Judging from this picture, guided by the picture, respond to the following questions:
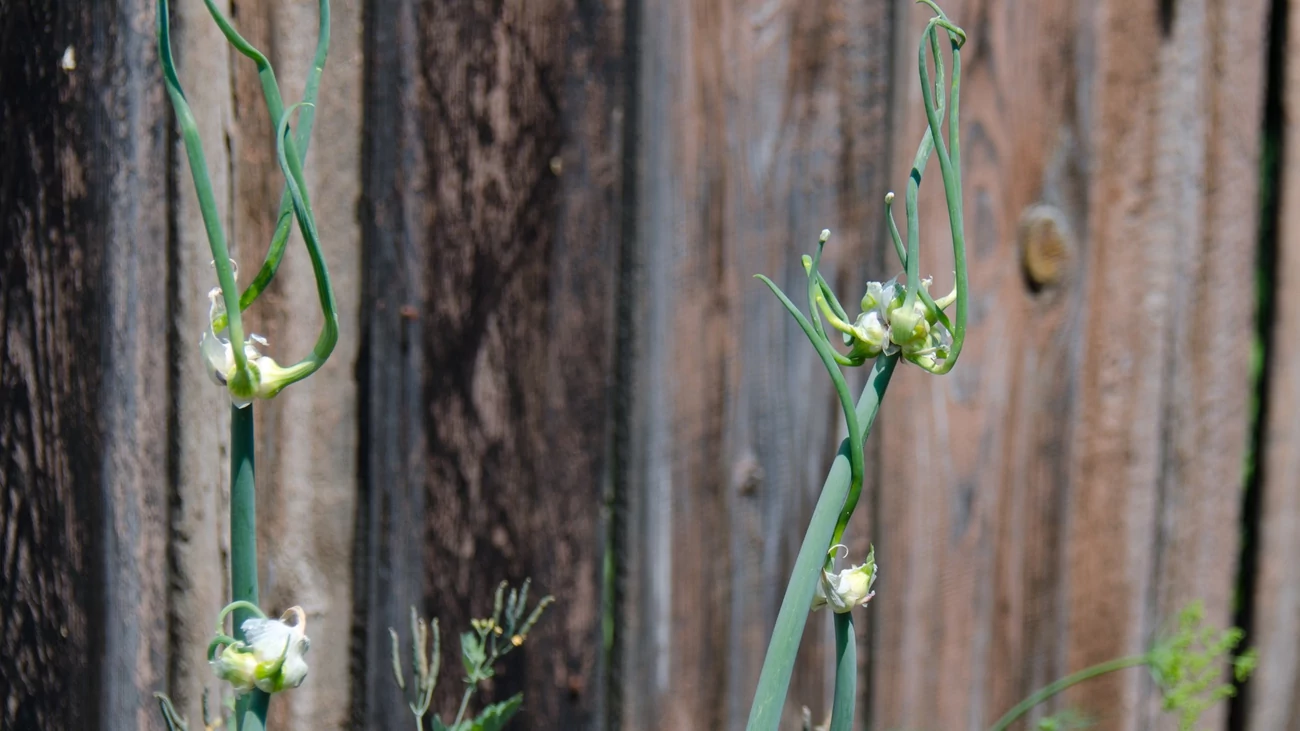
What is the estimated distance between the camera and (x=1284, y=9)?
1135 millimetres

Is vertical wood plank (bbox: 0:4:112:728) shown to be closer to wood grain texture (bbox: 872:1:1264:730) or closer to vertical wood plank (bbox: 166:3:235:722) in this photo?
vertical wood plank (bbox: 166:3:235:722)

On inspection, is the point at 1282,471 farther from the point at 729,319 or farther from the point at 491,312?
the point at 491,312

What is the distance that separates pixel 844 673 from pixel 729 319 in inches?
22.3

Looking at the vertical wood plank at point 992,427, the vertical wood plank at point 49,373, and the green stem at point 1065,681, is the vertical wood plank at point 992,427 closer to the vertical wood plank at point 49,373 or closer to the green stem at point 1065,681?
the green stem at point 1065,681

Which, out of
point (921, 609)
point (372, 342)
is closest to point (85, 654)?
point (372, 342)

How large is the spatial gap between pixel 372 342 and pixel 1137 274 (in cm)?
71

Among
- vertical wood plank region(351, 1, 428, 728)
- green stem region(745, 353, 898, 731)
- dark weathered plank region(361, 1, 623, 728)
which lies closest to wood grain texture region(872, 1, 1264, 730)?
dark weathered plank region(361, 1, 623, 728)

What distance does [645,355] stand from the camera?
0.88 meters

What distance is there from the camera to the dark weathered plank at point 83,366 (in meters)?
0.70

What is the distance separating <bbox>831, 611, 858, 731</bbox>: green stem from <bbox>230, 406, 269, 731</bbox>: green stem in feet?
0.58

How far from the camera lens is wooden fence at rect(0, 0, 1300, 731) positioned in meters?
0.71

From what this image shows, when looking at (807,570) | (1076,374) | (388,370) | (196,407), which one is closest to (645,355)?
(388,370)

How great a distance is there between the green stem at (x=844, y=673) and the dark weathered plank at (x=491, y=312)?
0.51m

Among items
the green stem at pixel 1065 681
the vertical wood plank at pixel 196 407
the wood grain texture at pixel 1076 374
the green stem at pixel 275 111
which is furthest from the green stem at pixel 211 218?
the green stem at pixel 1065 681
